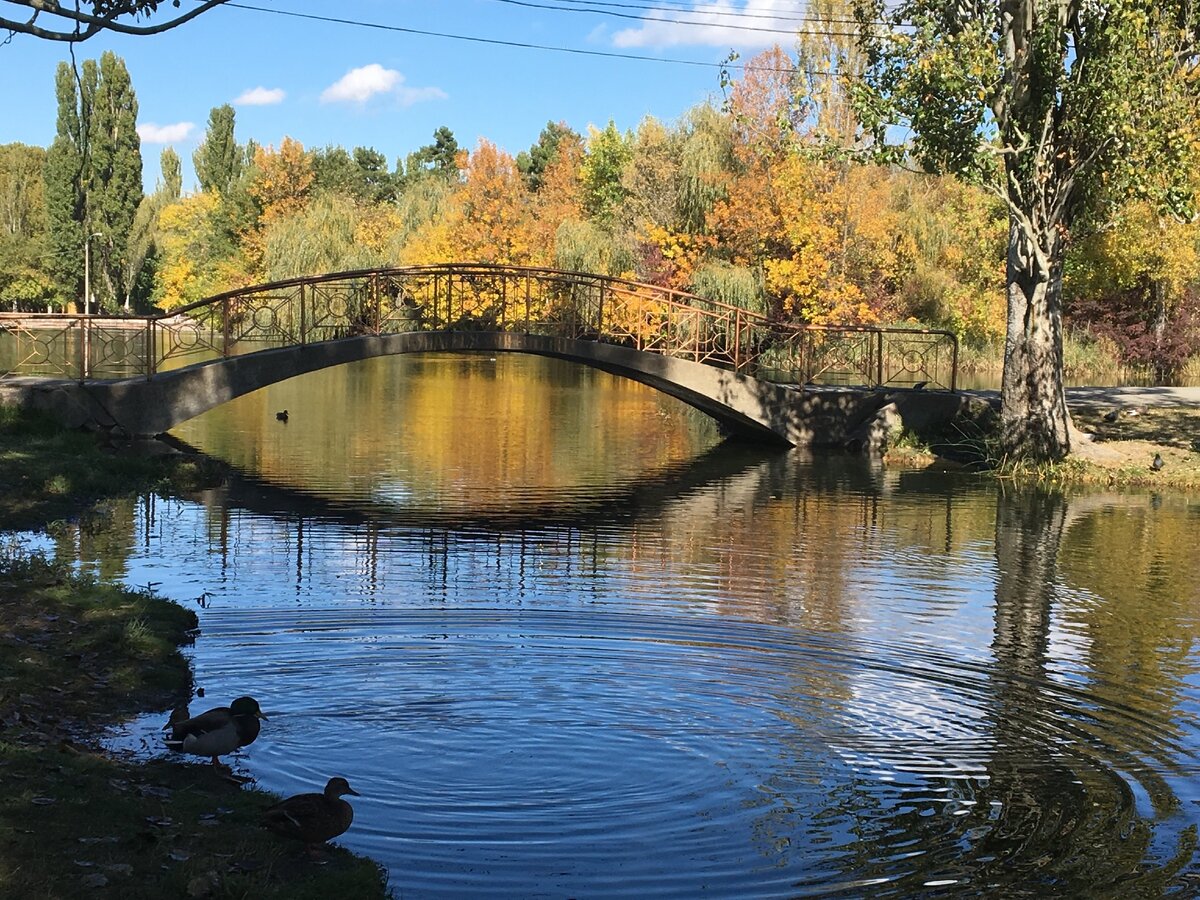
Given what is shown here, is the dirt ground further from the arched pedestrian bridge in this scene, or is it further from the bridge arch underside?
the bridge arch underside

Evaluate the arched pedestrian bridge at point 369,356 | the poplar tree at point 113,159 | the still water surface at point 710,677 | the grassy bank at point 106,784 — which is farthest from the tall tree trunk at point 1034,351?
the poplar tree at point 113,159

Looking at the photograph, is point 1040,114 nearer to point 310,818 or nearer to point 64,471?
point 64,471

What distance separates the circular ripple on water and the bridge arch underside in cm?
1239

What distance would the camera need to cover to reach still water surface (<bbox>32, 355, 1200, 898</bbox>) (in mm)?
6598

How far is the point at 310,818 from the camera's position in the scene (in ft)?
19.8

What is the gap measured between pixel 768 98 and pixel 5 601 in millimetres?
33289

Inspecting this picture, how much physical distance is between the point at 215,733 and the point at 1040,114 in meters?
17.1

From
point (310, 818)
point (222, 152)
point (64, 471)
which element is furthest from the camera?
point (222, 152)

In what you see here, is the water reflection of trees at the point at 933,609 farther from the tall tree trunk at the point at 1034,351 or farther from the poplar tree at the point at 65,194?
the poplar tree at the point at 65,194

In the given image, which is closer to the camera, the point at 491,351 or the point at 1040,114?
the point at 1040,114

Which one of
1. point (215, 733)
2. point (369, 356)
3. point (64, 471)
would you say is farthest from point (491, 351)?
point (215, 733)

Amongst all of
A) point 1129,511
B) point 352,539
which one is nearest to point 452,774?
point 352,539

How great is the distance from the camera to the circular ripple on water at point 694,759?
639 centimetres

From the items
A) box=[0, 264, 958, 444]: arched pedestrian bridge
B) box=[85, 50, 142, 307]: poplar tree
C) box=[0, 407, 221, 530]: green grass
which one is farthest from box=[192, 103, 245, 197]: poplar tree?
box=[0, 407, 221, 530]: green grass
